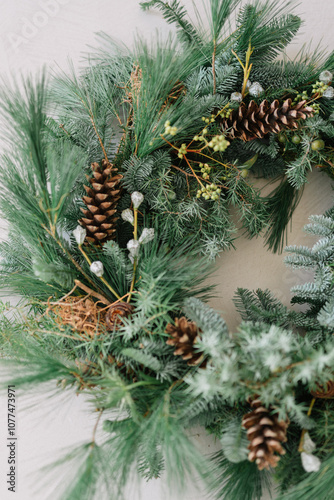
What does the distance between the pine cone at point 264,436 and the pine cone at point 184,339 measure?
11 centimetres

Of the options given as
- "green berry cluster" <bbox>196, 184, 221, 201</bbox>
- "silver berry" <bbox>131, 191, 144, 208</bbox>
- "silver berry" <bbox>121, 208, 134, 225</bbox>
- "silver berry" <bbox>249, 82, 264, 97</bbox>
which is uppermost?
"silver berry" <bbox>249, 82, 264, 97</bbox>

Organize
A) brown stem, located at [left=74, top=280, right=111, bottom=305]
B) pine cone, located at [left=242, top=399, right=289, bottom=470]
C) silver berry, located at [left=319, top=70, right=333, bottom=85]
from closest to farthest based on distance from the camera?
pine cone, located at [left=242, top=399, right=289, bottom=470], brown stem, located at [left=74, top=280, right=111, bottom=305], silver berry, located at [left=319, top=70, right=333, bottom=85]

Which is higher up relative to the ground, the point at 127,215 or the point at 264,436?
the point at 127,215

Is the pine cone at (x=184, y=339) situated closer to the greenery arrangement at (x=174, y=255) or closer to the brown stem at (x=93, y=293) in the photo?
the greenery arrangement at (x=174, y=255)

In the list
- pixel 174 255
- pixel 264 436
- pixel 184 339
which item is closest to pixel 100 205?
pixel 174 255

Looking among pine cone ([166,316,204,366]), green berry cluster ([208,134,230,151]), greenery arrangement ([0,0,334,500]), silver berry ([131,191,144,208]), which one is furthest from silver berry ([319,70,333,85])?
pine cone ([166,316,204,366])

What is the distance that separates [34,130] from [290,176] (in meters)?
0.47

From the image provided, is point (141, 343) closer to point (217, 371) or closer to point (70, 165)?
point (217, 371)

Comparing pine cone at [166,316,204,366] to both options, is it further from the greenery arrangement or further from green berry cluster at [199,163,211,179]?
green berry cluster at [199,163,211,179]

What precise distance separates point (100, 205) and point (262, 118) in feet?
1.11

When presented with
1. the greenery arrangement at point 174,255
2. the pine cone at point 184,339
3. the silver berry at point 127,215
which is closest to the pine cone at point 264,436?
the greenery arrangement at point 174,255

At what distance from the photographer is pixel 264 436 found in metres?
0.53

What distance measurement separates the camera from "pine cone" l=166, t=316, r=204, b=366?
1.91 feet

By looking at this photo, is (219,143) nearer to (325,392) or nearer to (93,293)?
(93,293)
